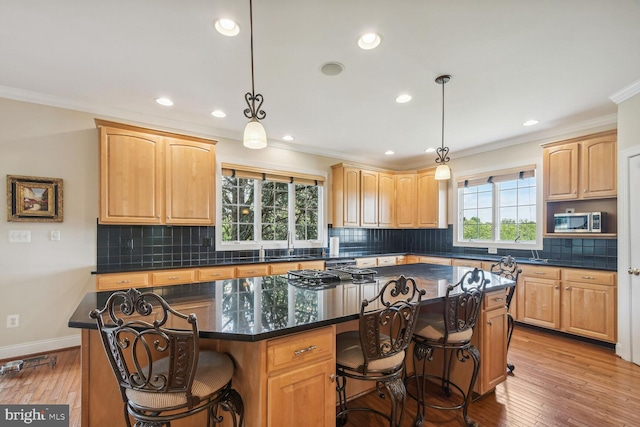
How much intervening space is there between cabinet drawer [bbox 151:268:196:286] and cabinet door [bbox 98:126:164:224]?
609 millimetres

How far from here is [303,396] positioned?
1.36m

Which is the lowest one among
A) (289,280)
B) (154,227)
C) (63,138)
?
(289,280)

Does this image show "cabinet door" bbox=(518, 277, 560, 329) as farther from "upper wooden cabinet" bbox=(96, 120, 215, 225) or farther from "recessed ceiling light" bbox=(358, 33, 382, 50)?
"upper wooden cabinet" bbox=(96, 120, 215, 225)

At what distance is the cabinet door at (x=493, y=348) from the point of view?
7.12 feet

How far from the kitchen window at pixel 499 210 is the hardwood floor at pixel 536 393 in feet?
5.64

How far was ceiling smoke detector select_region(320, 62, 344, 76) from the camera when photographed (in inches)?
94.4

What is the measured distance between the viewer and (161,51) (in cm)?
221

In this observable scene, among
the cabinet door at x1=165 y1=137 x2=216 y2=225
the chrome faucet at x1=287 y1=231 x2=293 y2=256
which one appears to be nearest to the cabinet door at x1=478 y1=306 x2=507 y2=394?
the chrome faucet at x1=287 y1=231 x2=293 y2=256

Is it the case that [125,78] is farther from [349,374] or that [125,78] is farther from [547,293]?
[547,293]

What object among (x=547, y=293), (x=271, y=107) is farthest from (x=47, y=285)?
(x=547, y=293)

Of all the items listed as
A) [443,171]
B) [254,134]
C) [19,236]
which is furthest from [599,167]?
[19,236]

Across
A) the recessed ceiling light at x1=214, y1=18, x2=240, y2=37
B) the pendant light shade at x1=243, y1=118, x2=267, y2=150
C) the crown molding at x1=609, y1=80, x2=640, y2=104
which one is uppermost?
the recessed ceiling light at x1=214, y1=18, x2=240, y2=37

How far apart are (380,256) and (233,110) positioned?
3268mm

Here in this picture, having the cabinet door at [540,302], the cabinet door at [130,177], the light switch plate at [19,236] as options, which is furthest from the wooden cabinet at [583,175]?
the light switch plate at [19,236]
